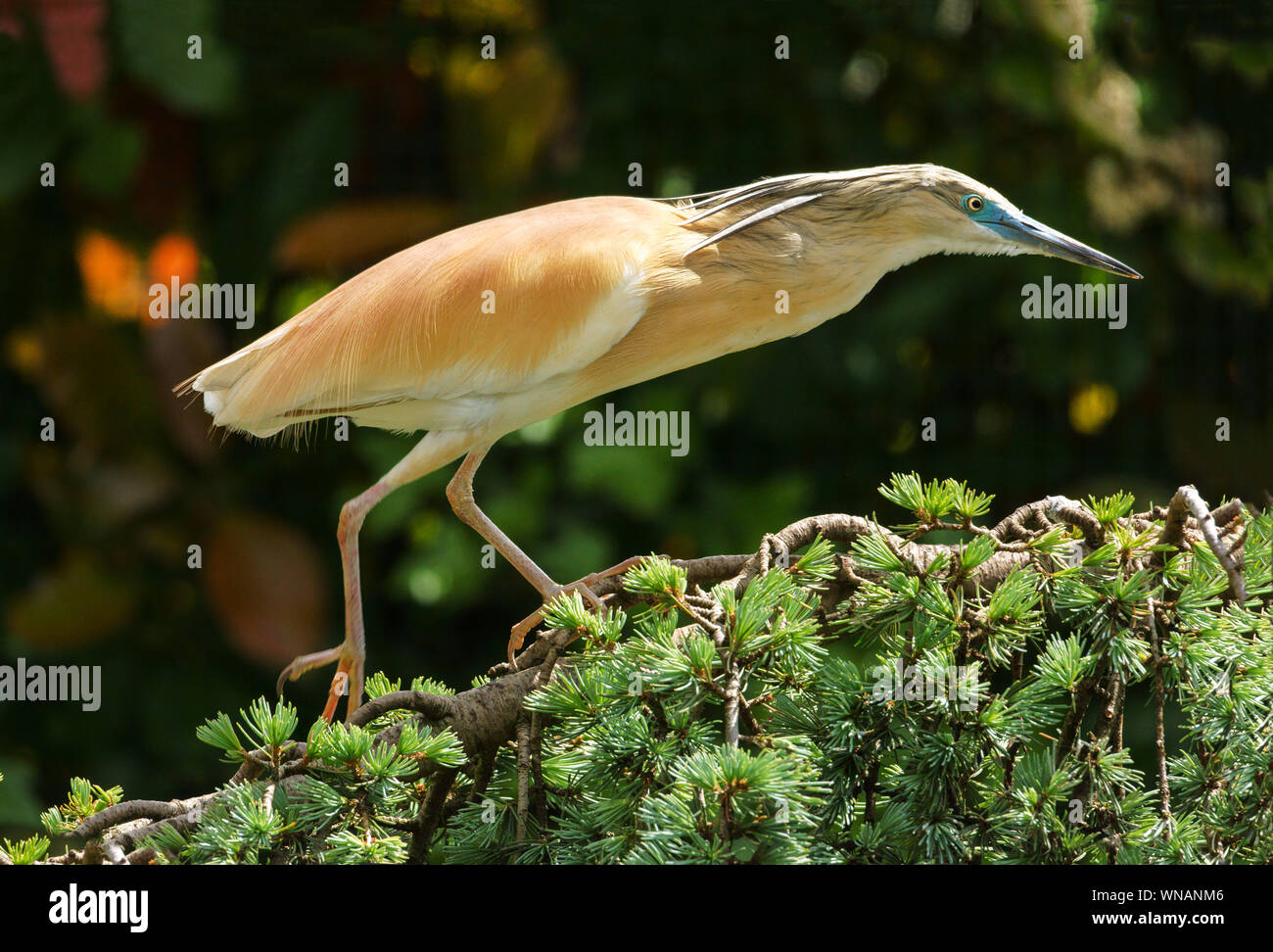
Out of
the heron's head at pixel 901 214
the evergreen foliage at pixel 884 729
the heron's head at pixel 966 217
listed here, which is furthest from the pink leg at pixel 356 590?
the heron's head at pixel 966 217

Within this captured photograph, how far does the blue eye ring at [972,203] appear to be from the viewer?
1.37 metres

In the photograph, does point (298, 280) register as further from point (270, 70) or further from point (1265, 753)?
point (1265, 753)

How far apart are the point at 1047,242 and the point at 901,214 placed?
172 mm

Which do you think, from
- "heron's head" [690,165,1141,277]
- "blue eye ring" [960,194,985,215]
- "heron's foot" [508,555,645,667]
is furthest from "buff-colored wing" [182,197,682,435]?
"blue eye ring" [960,194,985,215]

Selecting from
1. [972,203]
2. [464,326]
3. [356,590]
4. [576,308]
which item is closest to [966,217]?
[972,203]

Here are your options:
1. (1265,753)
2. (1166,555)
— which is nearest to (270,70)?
(1166,555)

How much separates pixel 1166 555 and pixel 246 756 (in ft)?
2.69

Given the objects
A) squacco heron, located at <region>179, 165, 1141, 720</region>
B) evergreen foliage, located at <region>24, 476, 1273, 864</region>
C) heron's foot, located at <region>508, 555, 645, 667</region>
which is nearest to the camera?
evergreen foliage, located at <region>24, 476, 1273, 864</region>

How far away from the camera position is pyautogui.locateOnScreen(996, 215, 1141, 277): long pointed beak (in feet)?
4.41

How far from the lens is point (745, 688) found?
1.02 meters

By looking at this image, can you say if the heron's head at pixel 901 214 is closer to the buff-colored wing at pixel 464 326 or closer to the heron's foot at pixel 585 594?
the buff-colored wing at pixel 464 326

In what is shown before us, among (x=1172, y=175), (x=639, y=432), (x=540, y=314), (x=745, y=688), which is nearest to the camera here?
(x=745, y=688)

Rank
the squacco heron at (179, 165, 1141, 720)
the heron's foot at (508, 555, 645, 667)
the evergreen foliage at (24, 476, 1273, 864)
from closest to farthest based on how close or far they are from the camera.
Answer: the evergreen foliage at (24, 476, 1273, 864), the heron's foot at (508, 555, 645, 667), the squacco heron at (179, 165, 1141, 720)

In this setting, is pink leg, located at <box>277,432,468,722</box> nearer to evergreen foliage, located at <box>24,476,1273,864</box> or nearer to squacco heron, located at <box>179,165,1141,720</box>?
squacco heron, located at <box>179,165,1141,720</box>
